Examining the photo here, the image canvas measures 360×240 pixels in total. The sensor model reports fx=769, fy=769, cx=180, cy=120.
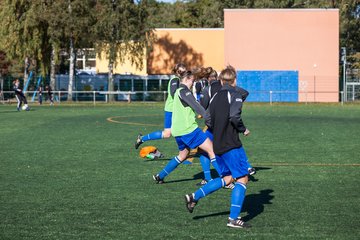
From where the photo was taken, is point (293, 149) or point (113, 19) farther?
point (113, 19)

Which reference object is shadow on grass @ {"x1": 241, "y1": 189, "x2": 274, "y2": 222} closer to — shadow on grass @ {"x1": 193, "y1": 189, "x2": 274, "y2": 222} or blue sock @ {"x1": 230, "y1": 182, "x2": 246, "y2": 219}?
shadow on grass @ {"x1": 193, "y1": 189, "x2": 274, "y2": 222}

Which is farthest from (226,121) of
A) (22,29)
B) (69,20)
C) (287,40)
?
(287,40)

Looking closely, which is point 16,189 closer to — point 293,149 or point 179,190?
point 179,190

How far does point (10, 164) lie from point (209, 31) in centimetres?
5482

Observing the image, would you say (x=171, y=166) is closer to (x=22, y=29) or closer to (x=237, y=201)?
(x=237, y=201)

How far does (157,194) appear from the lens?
11.4m

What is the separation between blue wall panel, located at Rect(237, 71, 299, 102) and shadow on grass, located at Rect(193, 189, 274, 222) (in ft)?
160

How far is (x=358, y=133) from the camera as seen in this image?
24.3 meters

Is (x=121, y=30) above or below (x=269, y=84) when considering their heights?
above

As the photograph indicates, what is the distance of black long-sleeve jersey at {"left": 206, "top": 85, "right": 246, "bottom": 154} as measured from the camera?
28.9ft

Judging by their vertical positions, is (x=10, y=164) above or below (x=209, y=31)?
below

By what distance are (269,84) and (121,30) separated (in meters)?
12.6

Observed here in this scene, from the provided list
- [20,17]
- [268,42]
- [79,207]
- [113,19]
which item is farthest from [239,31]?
[79,207]

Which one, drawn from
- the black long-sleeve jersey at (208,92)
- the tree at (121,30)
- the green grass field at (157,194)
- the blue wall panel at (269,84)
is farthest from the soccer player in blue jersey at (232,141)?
the tree at (121,30)
